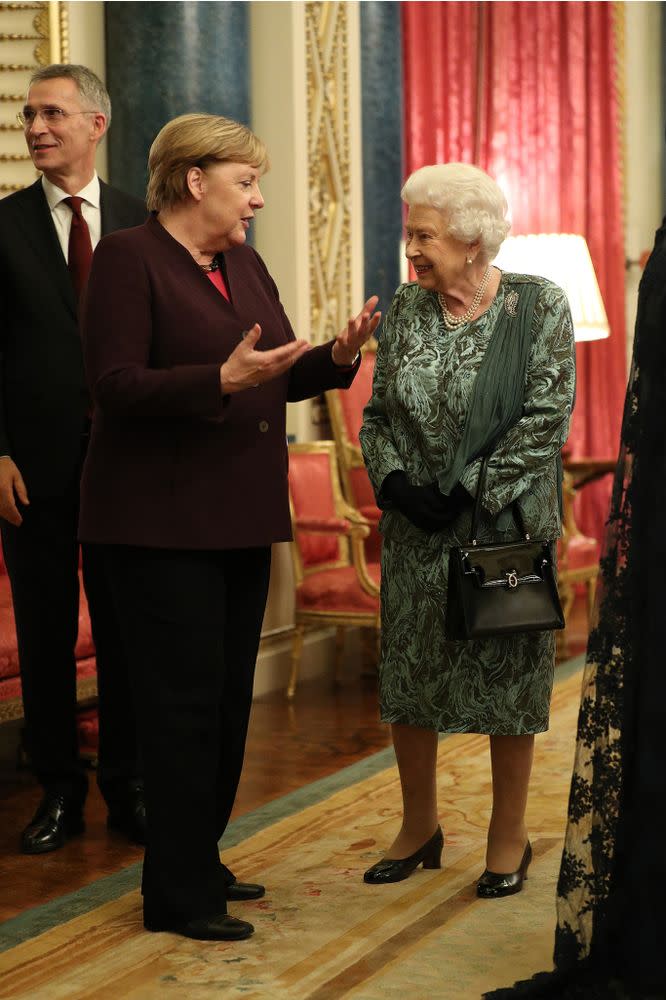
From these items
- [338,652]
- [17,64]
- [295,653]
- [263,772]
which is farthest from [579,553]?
[17,64]

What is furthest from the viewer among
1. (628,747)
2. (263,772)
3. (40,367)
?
(263,772)

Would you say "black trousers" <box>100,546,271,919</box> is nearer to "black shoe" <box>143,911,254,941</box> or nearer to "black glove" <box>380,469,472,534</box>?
"black shoe" <box>143,911,254,941</box>

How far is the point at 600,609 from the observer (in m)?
2.38

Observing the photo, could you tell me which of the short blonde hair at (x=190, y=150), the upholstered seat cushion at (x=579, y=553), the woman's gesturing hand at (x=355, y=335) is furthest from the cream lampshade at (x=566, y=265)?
the short blonde hair at (x=190, y=150)

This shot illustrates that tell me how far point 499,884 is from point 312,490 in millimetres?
2801

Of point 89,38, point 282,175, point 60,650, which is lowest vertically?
point 60,650

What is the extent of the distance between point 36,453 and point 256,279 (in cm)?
83

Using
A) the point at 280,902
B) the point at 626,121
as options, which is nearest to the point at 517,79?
the point at 626,121

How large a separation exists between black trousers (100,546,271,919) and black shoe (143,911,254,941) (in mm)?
18

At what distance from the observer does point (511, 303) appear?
312 centimetres

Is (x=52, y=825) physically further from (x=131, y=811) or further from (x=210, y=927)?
(x=210, y=927)

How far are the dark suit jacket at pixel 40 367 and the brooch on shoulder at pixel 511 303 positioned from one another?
3.49ft

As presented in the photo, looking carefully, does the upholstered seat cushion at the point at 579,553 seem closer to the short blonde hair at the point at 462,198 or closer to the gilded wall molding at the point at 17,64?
the gilded wall molding at the point at 17,64

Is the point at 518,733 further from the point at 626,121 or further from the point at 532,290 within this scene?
the point at 626,121
